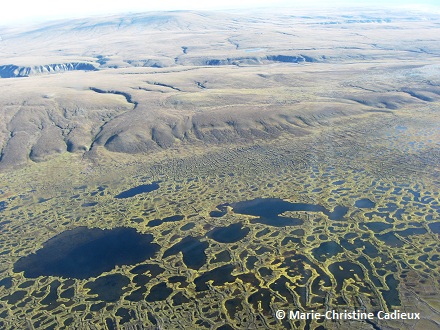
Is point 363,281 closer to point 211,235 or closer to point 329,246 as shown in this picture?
point 329,246

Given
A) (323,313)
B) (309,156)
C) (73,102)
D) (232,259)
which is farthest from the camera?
(73,102)

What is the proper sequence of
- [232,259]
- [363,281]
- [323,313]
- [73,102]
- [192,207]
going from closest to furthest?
[323,313] < [363,281] < [232,259] < [192,207] < [73,102]

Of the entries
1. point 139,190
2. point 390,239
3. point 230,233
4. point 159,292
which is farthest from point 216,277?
point 139,190

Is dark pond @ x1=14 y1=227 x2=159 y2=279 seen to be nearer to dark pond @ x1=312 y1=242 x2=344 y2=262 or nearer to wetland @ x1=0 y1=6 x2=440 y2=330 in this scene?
wetland @ x1=0 y1=6 x2=440 y2=330

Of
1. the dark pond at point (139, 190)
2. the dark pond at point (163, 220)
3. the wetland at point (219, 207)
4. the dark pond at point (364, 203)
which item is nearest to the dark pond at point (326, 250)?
the wetland at point (219, 207)

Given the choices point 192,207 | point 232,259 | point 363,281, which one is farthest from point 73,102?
point 363,281
